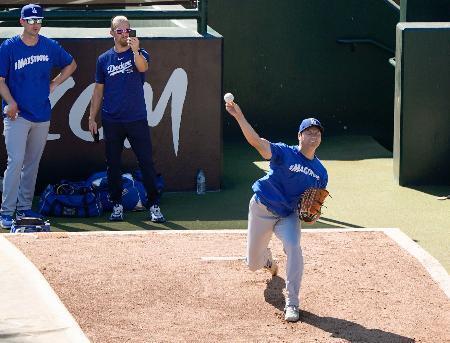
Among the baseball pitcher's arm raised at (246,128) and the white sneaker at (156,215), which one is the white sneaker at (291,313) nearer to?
the baseball pitcher's arm raised at (246,128)

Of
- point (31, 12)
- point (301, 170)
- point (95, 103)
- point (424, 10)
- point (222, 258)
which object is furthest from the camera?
point (424, 10)

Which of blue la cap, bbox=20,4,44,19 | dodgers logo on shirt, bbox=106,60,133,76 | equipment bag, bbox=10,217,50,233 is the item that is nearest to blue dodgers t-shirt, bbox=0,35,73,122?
blue la cap, bbox=20,4,44,19

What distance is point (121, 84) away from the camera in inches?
456

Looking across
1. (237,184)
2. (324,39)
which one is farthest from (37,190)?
(324,39)

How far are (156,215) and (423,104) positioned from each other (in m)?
3.63

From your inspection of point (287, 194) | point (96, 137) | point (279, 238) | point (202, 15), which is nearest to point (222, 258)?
point (279, 238)

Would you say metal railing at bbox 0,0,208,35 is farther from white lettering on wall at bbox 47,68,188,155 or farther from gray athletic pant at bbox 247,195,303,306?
gray athletic pant at bbox 247,195,303,306

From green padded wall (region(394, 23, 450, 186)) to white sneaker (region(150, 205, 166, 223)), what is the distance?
3.20 m

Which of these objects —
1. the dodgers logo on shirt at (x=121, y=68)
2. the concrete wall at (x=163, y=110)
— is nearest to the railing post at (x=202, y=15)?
the concrete wall at (x=163, y=110)

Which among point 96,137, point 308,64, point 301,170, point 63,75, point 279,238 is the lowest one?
point 279,238

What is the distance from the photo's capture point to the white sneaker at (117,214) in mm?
11609

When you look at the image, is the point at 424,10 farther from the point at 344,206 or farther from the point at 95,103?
the point at 95,103

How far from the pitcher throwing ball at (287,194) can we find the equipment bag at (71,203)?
314cm

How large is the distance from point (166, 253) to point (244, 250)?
71 cm
